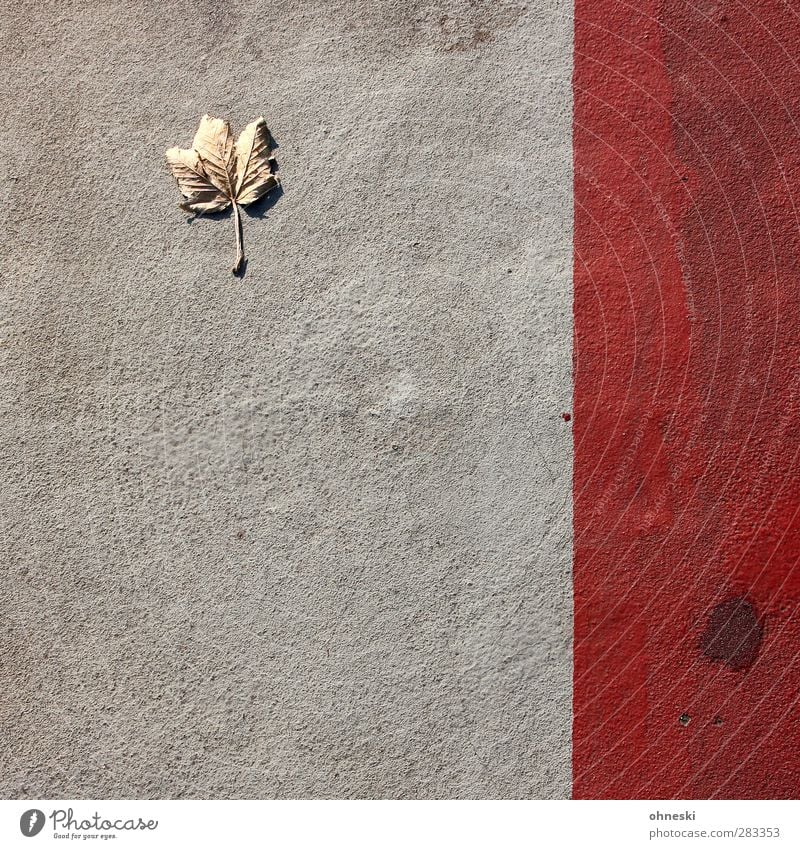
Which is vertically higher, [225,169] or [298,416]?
[225,169]

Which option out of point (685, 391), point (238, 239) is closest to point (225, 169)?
point (238, 239)

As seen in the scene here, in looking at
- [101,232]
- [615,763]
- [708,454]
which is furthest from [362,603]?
[101,232]

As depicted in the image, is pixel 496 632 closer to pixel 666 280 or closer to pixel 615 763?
pixel 615 763

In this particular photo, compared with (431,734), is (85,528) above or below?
above

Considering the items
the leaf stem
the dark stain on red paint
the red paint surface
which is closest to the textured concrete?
the leaf stem
